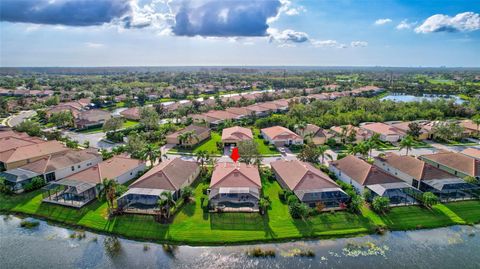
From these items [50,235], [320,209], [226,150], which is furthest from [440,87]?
[50,235]

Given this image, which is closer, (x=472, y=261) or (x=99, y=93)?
(x=472, y=261)

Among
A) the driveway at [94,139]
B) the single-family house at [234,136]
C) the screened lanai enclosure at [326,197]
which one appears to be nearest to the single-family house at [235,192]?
the screened lanai enclosure at [326,197]

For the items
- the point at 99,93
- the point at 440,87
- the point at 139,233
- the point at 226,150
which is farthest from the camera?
the point at 440,87

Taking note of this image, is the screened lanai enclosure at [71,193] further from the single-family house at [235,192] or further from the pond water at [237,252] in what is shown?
the single-family house at [235,192]

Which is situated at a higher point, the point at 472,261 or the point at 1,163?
the point at 1,163

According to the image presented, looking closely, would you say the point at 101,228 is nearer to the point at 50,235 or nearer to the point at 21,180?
the point at 50,235

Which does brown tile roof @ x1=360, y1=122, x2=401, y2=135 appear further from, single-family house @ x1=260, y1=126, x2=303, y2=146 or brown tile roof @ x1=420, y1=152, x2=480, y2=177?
single-family house @ x1=260, y1=126, x2=303, y2=146

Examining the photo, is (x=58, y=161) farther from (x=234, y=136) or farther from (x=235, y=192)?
(x=234, y=136)
